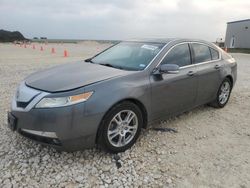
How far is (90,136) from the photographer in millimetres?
3225

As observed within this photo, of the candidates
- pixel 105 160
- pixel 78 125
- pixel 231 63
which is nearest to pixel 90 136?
pixel 78 125

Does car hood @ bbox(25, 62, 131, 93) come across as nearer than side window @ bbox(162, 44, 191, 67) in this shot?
Yes

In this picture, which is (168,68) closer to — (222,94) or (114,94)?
(114,94)

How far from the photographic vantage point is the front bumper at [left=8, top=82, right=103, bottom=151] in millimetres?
3014

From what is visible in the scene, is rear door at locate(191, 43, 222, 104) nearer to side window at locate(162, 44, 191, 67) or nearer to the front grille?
side window at locate(162, 44, 191, 67)

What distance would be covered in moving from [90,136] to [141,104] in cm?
90

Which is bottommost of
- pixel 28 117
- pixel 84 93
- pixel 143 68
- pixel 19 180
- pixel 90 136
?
pixel 19 180

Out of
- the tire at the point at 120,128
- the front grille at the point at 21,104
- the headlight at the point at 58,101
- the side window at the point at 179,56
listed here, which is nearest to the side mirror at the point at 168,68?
the side window at the point at 179,56

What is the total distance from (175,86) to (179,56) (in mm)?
580

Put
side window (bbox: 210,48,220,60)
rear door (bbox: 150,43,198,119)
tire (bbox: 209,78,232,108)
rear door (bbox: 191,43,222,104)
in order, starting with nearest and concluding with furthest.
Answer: rear door (bbox: 150,43,198,119) < rear door (bbox: 191,43,222,104) < side window (bbox: 210,48,220,60) < tire (bbox: 209,78,232,108)

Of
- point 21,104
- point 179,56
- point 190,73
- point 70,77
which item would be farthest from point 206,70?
point 21,104

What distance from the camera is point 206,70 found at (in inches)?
192

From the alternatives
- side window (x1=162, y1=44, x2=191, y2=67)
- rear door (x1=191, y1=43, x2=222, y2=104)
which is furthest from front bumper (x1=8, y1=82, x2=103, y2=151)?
rear door (x1=191, y1=43, x2=222, y2=104)

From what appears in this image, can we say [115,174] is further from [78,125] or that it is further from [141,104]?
[141,104]
